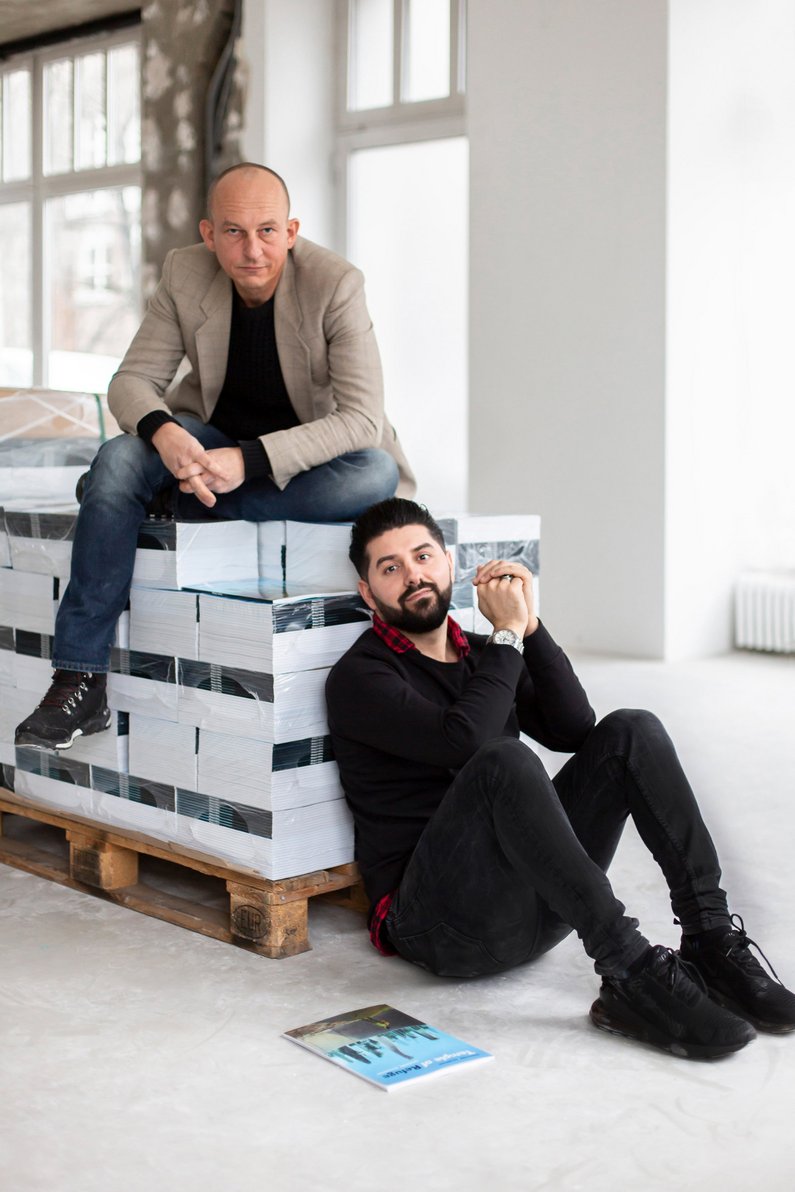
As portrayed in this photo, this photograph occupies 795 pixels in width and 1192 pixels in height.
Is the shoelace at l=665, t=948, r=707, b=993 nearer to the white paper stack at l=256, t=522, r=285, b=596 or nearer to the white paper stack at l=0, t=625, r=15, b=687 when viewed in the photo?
the white paper stack at l=256, t=522, r=285, b=596

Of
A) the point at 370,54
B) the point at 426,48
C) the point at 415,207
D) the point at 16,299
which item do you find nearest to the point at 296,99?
the point at 370,54

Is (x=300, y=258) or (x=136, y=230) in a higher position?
(x=136, y=230)

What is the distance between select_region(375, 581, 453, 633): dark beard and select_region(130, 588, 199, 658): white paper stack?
1.31 ft

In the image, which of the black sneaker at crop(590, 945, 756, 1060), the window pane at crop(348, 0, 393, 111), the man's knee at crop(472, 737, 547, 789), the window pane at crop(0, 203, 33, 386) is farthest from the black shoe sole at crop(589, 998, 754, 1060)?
the window pane at crop(0, 203, 33, 386)

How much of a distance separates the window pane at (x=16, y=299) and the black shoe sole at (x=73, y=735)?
24.0 ft

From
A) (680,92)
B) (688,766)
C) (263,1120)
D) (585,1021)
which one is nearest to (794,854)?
(688,766)

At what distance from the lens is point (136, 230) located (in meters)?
8.73

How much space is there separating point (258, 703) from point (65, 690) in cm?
47

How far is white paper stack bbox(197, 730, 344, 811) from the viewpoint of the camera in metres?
2.40

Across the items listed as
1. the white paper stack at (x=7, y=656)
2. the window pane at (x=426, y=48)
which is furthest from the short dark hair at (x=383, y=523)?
the window pane at (x=426, y=48)

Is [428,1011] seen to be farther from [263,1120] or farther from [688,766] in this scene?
[688,766]

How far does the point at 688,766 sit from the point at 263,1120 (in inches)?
89.4

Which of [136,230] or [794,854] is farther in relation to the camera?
[136,230]

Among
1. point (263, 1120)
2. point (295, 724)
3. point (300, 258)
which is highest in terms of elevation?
point (300, 258)
